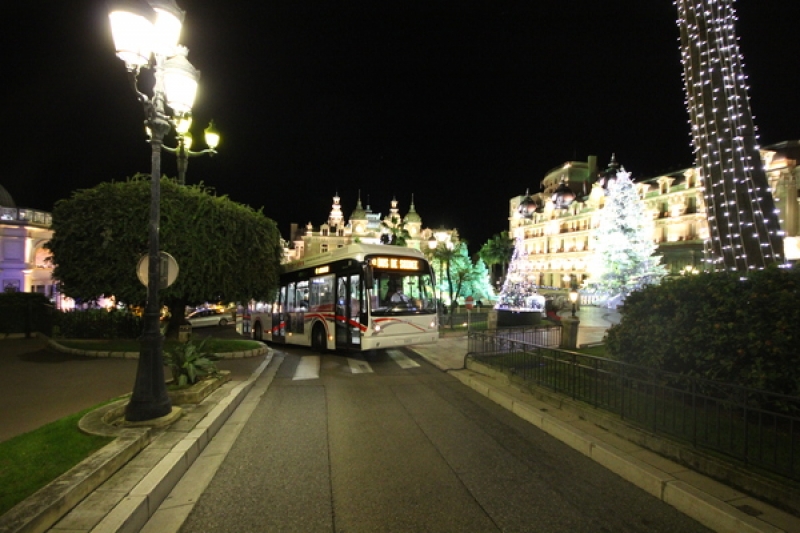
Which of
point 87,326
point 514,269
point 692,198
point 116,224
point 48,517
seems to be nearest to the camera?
point 48,517

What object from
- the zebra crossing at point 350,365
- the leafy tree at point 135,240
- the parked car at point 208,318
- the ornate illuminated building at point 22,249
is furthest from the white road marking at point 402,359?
the ornate illuminated building at point 22,249

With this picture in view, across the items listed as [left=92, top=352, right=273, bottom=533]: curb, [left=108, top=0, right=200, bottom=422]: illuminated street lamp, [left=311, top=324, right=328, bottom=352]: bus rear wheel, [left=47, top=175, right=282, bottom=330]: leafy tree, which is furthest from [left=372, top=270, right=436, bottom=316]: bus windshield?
[left=108, top=0, right=200, bottom=422]: illuminated street lamp

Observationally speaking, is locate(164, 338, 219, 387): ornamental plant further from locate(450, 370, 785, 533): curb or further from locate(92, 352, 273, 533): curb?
locate(450, 370, 785, 533): curb

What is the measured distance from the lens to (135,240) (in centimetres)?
1442

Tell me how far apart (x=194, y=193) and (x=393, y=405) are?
1051cm

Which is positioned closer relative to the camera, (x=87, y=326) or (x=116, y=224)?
(x=116, y=224)

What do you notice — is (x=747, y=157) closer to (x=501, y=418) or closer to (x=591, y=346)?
(x=591, y=346)

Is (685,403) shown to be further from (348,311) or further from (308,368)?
(348,311)

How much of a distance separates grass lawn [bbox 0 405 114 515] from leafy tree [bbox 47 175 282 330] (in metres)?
9.01

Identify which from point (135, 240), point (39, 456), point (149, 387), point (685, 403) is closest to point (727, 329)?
point (685, 403)

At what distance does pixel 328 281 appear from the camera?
15.8 m

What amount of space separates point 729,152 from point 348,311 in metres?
14.0

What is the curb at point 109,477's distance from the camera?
3.60 meters

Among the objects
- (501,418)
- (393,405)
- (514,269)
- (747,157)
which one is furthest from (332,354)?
(514,269)
